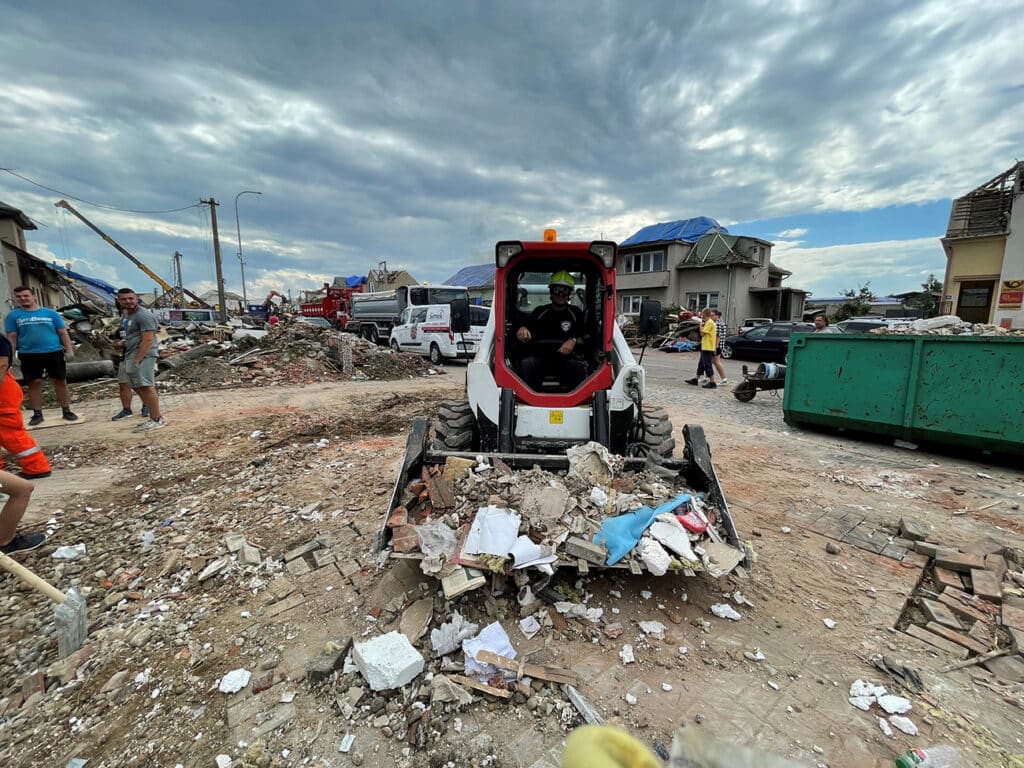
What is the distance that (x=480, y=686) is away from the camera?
2045 mm

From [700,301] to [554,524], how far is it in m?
28.1

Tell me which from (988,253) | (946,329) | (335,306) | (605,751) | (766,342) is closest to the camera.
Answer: (605,751)

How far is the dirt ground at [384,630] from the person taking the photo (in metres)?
1.86

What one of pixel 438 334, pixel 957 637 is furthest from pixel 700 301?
pixel 957 637

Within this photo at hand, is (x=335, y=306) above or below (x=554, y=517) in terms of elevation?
above

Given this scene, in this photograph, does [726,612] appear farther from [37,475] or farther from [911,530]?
[37,475]

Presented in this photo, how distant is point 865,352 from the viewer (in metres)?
5.94

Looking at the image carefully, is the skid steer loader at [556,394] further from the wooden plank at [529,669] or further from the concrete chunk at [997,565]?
the concrete chunk at [997,565]

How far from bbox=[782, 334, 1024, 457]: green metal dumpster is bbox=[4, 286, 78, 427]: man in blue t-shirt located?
10.5 meters

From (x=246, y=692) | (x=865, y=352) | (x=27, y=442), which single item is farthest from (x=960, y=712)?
(x=27, y=442)

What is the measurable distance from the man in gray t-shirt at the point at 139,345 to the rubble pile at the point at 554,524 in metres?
5.36

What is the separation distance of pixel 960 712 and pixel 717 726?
1.08 meters

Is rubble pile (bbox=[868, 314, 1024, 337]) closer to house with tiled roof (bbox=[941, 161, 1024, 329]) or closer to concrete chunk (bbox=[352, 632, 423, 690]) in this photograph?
concrete chunk (bbox=[352, 632, 423, 690])

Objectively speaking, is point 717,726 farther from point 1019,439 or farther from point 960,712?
point 1019,439
